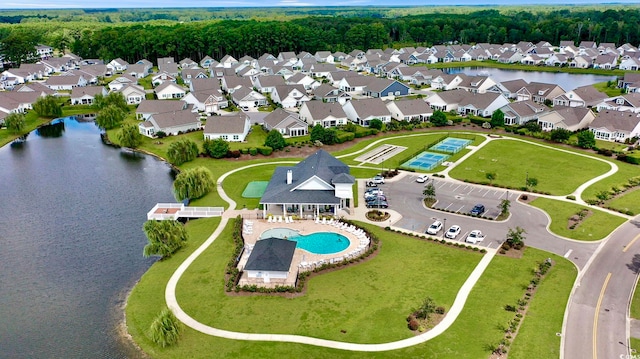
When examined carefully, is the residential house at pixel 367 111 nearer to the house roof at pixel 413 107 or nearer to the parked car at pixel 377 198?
the house roof at pixel 413 107

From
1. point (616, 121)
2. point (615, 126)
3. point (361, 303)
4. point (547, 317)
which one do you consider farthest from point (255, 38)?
point (547, 317)

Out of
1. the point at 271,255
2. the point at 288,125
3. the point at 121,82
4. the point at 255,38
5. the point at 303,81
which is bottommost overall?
the point at 271,255

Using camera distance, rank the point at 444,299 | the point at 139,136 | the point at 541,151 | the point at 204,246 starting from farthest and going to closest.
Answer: the point at 139,136
the point at 541,151
the point at 204,246
the point at 444,299

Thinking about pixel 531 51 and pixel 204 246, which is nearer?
pixel 204 246

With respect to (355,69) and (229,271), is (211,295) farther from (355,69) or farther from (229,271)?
(355,69)

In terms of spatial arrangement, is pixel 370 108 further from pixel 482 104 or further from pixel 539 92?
pixel 539 92

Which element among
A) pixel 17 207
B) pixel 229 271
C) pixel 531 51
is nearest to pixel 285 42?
pixel 531 51
